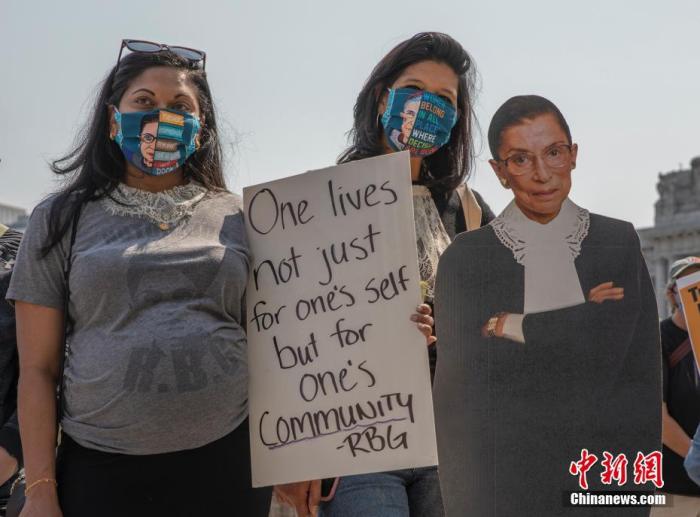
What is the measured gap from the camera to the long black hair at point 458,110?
381cm

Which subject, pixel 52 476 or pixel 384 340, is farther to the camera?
pixel 384 340

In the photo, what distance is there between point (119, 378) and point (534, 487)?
54.6 inches

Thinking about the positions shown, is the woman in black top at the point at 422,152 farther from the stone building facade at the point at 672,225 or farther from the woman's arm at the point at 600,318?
the stone building facade at the point at 672,225

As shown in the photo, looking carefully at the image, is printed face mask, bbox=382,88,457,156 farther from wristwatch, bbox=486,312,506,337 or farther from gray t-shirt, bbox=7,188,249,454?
gray t-shirt, bbox=7,188,249,454

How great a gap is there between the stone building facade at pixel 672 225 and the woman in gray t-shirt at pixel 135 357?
164 feet

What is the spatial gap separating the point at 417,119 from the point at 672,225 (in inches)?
2171

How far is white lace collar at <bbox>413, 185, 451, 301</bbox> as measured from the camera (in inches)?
147

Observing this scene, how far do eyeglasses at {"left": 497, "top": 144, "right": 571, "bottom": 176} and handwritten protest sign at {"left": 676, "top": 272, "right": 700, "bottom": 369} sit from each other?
0.79m

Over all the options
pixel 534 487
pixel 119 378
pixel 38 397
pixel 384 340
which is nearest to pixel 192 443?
pixel 119 378

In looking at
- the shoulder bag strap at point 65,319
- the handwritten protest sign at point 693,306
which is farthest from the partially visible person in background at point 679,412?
the shoulder bag strap at point 65,319

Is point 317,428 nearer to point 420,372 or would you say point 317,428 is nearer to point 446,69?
point 420,372

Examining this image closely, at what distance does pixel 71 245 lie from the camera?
340 cm

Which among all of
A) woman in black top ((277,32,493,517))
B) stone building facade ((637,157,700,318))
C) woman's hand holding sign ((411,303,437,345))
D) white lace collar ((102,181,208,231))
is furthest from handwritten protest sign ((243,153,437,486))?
stone building facade ((637,157,700,318))

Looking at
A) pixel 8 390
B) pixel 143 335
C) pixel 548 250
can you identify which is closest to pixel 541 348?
pixel 548 250
